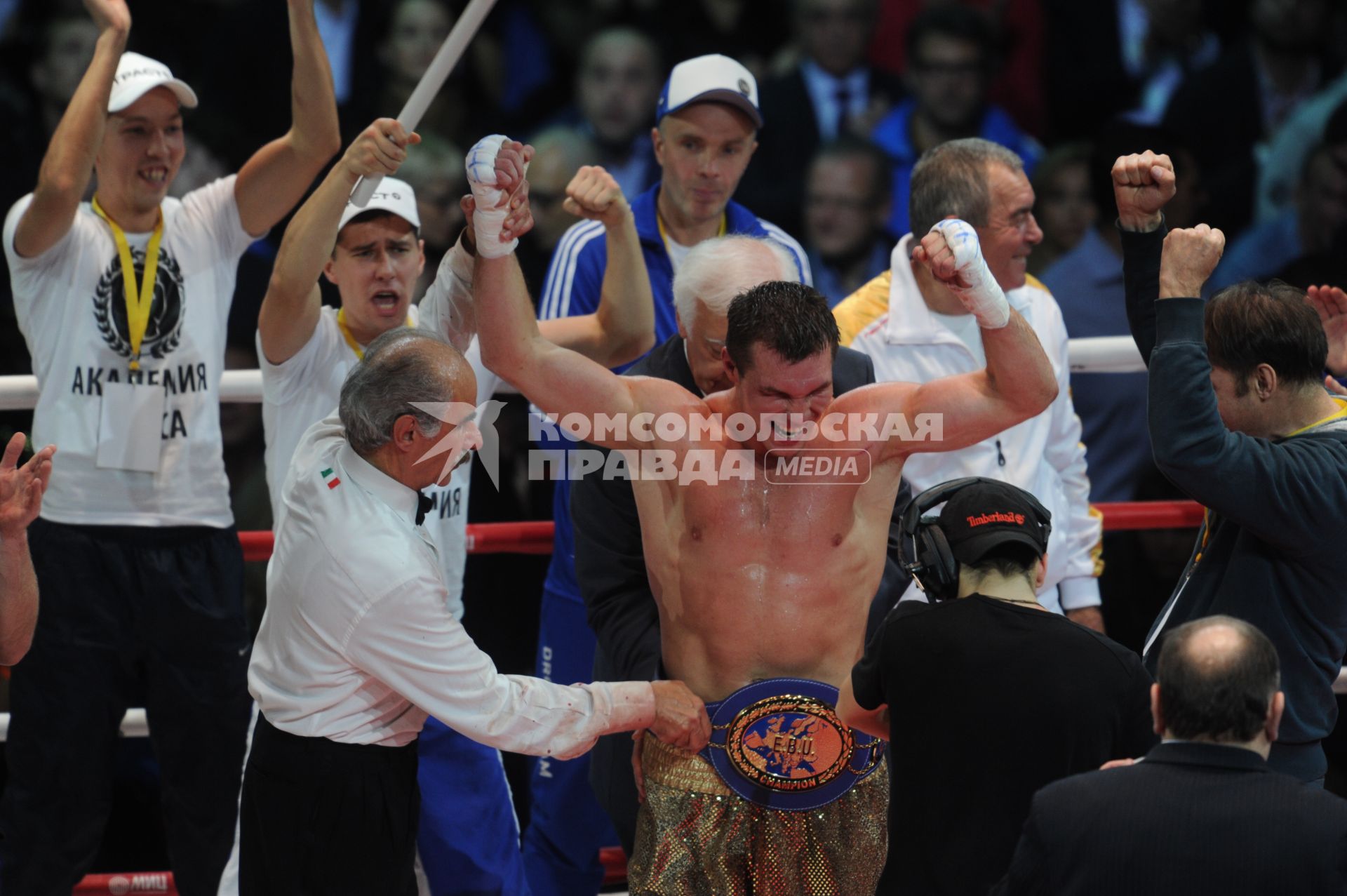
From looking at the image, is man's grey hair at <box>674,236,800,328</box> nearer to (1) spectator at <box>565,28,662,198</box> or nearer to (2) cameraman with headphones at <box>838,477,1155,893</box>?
(2) cameraman with headphones at <box>838,477,1155,893</box>

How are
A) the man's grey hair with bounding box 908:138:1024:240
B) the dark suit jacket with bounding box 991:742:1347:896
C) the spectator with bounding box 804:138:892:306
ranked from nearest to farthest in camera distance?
the dark suit jacket with bounding box 991:742:1347:896, the man's grey hair with bounding box 908:138:1024:240, the spectator with bounding box 804:138:892:306

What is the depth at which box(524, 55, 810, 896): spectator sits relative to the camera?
3.25 m

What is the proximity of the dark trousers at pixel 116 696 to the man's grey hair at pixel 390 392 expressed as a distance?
0.79 metres

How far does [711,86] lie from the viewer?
356cm

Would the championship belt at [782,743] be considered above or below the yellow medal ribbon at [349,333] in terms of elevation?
below

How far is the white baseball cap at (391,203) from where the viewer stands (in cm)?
319

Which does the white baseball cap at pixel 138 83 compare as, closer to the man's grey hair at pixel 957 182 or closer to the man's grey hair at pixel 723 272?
the man's grey hair at pixel 723 272

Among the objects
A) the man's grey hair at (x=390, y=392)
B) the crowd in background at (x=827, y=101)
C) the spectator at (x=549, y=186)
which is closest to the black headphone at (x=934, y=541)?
the man's grey hair at (x=390, y=392)

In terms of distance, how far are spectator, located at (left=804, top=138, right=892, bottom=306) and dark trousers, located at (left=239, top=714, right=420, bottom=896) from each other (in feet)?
9.68

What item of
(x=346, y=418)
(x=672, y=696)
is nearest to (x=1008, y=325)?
(x=672, y=696)

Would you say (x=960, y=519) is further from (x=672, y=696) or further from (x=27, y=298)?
(x=27, y=298)

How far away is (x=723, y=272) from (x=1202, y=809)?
4.11 feet

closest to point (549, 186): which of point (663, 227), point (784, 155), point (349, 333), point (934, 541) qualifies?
point (784, 155)

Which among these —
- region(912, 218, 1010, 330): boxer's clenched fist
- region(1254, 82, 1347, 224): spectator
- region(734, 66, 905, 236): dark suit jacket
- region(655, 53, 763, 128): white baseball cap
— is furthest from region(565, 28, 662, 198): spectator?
region(912, 218, 1010, 330): boxer's clenched fist
